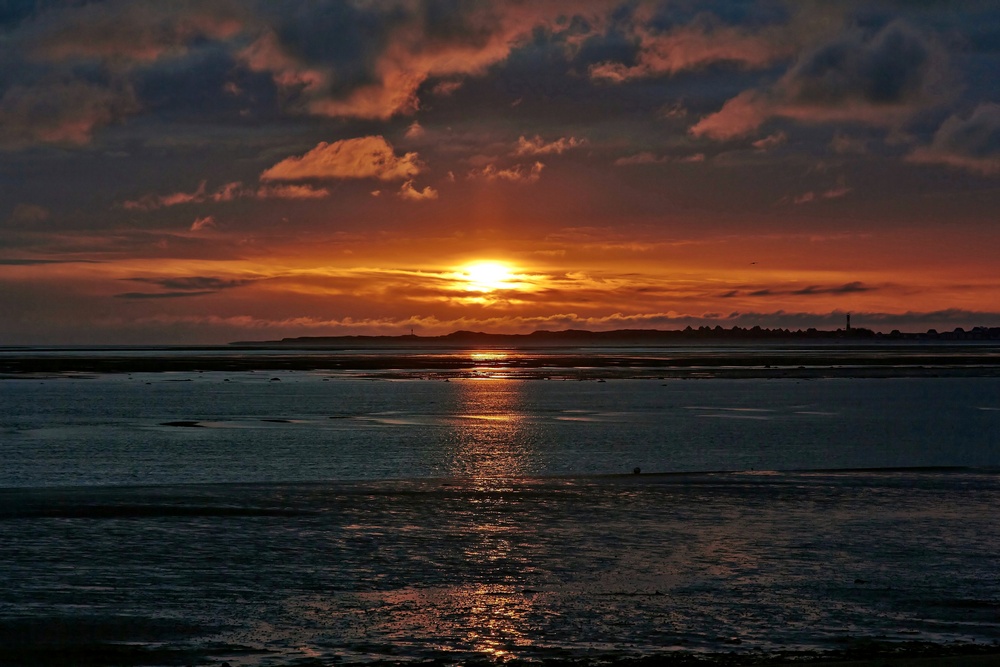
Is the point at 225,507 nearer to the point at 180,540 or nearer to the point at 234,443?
the point at 180,540

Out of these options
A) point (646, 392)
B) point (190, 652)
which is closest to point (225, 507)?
point (190, 652)

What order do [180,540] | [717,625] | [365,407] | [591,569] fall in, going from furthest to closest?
[365,407] < [180,540] < [591,569] < [717,625]

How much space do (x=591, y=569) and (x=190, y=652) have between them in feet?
21.1

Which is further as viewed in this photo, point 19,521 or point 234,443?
point 234,443

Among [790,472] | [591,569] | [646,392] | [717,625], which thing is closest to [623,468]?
[790,472]

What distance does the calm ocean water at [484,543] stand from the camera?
12.4m

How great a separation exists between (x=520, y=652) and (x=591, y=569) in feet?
14.9

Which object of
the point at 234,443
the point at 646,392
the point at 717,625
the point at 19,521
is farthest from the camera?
the point at 646,392

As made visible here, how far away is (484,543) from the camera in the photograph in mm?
17984

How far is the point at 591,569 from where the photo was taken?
52.2ft

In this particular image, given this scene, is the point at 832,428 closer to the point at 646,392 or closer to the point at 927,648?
the point at 646,392

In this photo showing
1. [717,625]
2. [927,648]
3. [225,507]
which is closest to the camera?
[927,648]

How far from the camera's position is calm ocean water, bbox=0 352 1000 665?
12.4m

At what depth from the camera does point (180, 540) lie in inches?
716
